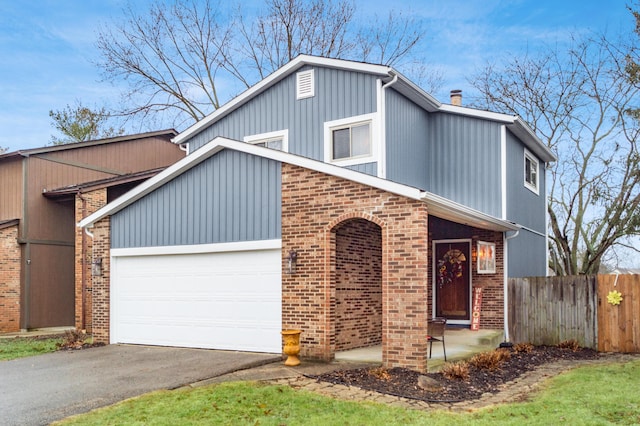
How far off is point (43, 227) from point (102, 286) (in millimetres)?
7651

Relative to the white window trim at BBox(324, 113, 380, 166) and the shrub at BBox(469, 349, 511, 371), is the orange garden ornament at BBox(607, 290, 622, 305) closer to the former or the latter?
the shrub at BBox(469, 349, 511, 371)

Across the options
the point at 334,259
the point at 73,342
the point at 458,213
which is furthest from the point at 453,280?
the point at 73,342

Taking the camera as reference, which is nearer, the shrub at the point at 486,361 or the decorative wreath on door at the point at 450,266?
the shrub at the point at 486,361

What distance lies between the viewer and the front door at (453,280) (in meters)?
14.9

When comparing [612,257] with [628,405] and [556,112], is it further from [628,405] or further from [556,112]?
[628,405]

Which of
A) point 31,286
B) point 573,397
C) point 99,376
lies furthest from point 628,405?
point 31,286

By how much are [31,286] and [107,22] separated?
13.2 m

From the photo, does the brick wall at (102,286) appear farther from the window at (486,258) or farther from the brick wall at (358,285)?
the window at (486,258)

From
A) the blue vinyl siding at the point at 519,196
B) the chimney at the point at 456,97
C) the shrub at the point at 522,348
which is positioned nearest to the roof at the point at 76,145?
the chimney at the point at 456,97

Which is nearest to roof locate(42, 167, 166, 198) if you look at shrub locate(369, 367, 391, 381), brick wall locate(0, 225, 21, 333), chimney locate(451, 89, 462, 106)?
brick wall locate(0, 225, 21, 333)

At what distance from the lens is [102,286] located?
13.4 meters

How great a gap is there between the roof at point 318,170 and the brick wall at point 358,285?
48.6 inches

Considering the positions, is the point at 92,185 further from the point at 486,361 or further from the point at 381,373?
the point at 486,361

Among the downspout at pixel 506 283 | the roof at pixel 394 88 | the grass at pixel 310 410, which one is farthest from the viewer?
the downspout at pixel 506 283
